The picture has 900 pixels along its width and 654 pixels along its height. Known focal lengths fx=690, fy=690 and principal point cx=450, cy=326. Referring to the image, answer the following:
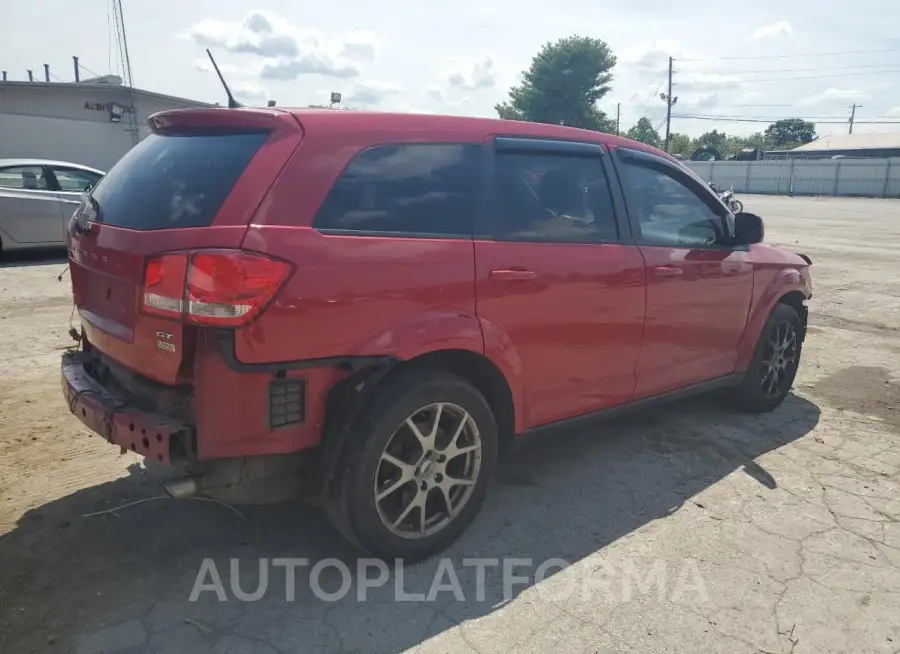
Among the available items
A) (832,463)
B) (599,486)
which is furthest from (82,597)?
(832,463)

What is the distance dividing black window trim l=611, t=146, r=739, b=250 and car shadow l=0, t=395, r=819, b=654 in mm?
1304

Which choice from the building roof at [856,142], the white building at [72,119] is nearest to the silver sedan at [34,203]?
the white building at [72,119]

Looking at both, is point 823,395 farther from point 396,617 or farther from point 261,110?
point 261,110

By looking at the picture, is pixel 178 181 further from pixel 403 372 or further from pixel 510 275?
pixel 510 275

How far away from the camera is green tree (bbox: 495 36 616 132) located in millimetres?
59969

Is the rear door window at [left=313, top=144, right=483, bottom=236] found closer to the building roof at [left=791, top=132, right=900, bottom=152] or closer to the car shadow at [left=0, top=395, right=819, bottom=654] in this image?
the car shadow at [left=0, top=395, right=819, bottom=654]

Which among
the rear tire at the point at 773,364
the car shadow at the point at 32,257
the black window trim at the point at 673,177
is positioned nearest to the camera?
the black window trim at the point at 673,177

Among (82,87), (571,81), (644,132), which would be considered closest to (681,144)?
(644,132)

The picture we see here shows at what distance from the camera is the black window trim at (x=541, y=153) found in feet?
10.3

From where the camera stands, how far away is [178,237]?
2529 millimetres

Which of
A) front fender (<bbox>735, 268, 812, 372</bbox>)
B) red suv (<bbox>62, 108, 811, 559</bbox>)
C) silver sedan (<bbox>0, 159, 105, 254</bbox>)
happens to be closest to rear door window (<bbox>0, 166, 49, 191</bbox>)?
silver sedan (<bbox>0, 159, 105, 254</bbox>)

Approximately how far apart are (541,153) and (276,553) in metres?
2.29

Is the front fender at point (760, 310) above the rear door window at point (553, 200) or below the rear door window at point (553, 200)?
below

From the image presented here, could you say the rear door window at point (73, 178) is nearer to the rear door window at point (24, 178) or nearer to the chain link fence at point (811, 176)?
the rear door window at point (24, 178)
